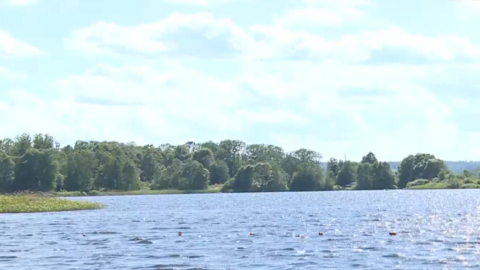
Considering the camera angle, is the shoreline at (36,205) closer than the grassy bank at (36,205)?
Yes

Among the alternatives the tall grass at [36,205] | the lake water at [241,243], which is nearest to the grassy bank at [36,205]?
the tall grass at [36,205]

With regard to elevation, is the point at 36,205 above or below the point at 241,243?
above

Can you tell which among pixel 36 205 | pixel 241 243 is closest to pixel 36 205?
pixel 36 205

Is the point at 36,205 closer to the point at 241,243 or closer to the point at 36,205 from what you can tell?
the point at 36,205

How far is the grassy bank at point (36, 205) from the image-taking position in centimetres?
11738

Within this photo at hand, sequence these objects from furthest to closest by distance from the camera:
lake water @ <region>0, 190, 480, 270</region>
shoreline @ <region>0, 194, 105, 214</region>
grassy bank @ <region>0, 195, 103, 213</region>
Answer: grassy bank @ <region>0, 195, 103, 213</region> < shoreline @ <region>0, 194, 105, 214</region> < lake water @ <region>0, 190, 480, 270</region>

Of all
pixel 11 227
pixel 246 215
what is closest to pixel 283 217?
pixel 246 215

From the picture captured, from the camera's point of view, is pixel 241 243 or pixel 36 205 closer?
pixel 241 243

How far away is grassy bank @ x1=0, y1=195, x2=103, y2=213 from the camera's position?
117m

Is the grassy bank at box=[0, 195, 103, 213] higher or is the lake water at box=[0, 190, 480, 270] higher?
the grassy bank at box=[0, 195, 103, 213]

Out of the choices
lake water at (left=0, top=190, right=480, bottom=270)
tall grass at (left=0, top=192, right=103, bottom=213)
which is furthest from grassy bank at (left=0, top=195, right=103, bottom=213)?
lake water at (left=0, top=190, right=480, bottom=270)

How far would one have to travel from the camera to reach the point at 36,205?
12044 cm

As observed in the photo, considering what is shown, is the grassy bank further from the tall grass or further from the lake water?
the lake water

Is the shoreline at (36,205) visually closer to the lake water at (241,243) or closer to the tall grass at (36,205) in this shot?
the tall grass at (36,205)
